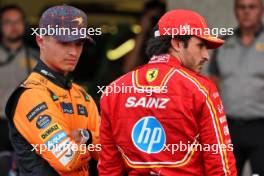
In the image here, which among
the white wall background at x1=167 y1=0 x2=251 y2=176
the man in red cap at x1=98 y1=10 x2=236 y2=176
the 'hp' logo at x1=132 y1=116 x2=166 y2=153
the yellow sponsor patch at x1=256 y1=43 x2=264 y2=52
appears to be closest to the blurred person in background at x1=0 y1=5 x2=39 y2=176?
the white wall background at x1=167 y1=0 x2=251 y2=176

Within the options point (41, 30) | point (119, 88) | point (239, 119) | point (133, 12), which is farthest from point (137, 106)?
point (133, 12)

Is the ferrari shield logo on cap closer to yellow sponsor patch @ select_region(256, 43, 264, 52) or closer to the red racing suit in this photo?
the red racing suit

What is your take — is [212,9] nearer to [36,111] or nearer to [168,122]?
[36,111]

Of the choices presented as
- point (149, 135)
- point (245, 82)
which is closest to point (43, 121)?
point (149, 135)

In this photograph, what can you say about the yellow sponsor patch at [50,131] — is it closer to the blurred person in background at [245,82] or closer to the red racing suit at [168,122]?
the red racing suit at [168,122]

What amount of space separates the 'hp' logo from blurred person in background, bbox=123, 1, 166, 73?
250 cm

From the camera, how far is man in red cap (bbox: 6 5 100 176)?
3.97m

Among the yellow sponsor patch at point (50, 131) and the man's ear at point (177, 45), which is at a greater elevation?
the man's ear at point (177, 45)

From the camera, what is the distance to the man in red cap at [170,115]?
3562 millimetres

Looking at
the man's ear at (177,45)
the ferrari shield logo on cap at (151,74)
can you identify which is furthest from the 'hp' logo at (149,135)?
the man's ear at (177,45)

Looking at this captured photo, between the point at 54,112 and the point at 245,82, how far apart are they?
1.88m

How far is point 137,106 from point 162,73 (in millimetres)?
198

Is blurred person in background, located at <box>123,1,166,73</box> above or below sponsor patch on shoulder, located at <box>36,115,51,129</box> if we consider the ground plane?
above

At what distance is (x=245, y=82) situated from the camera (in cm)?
544
